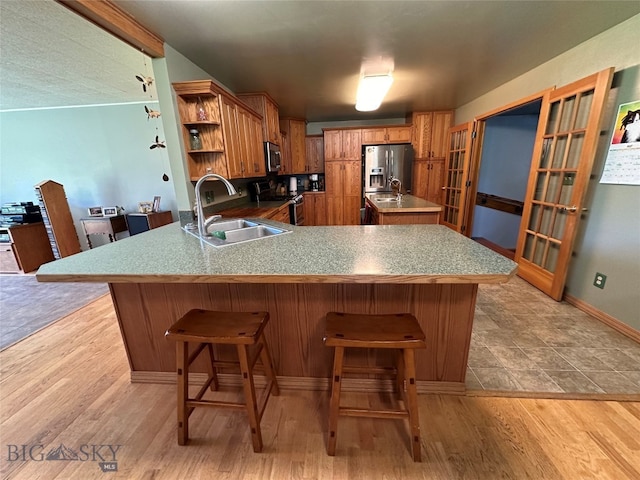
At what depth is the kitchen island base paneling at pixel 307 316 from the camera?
54.3 inches

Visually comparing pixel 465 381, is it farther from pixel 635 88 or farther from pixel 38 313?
pixel 38 313

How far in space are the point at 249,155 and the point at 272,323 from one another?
2381 mm

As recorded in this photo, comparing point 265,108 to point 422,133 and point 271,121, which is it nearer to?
point 271,121

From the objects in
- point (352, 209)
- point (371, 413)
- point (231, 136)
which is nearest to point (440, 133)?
point (352, 209)

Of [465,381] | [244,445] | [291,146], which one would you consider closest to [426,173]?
[291,146]

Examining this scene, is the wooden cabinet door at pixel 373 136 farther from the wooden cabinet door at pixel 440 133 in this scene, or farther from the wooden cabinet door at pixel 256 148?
the wooden cabinet door at pixel 256 148

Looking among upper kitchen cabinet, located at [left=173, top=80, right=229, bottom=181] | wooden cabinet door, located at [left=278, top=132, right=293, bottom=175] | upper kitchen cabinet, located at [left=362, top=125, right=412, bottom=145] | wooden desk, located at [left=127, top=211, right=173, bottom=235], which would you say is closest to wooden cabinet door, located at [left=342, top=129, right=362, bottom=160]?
upper kitchen cabinet, located at [left=362, top=125, right=412, bottom=145]

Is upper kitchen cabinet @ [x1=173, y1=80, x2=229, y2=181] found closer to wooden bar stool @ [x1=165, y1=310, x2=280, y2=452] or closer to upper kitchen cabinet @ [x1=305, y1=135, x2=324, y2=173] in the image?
wooden bar stool @ [x1=165, y1=310, x2=280, y2=452]

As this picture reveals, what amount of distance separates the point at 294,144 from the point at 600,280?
502 centimetres

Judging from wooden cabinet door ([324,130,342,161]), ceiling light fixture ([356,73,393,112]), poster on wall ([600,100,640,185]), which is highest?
ceiling light fixture ([356,73,393,112])

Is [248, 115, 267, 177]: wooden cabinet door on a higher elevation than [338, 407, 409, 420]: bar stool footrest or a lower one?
higher

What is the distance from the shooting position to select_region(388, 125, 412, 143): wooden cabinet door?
5078mm

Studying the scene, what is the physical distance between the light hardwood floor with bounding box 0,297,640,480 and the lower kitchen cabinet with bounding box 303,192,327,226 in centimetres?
431

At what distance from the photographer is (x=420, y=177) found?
5109mm
